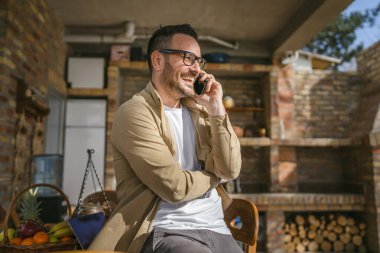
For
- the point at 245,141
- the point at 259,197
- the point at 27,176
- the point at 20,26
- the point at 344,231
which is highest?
the point at 20,26

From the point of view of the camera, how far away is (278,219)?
513cm

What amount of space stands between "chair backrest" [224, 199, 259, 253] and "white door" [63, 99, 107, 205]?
3860mm

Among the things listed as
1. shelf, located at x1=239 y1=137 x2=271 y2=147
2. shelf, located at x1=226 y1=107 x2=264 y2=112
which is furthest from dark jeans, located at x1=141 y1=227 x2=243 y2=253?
shelf, located at x1=226 y1=107 x2=264 y2=112

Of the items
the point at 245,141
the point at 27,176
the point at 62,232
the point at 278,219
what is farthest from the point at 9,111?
the point at 278,219

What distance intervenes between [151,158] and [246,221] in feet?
2.27

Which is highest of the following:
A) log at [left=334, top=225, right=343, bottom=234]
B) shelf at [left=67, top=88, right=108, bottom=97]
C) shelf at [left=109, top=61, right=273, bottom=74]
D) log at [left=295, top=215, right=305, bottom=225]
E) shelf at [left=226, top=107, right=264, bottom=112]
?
shelf at [left=109, top=61, right=273, bottom=74]

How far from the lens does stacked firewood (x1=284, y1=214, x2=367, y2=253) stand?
516cm

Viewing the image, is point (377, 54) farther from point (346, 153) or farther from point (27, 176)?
point (27, 176)

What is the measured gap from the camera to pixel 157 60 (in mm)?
1444

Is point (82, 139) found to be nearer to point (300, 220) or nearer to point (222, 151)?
point (300, 220)

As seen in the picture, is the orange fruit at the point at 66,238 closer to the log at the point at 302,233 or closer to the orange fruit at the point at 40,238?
the orange fruit at the point at 40,238

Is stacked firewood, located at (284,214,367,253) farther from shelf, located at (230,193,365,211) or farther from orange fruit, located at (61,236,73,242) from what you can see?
orange fruit, located at (61,236,73,242)

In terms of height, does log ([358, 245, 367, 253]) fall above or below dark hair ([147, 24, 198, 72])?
below

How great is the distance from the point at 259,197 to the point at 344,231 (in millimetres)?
1553
